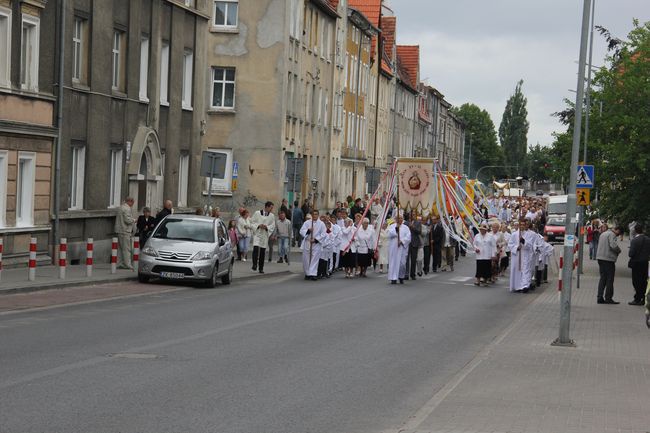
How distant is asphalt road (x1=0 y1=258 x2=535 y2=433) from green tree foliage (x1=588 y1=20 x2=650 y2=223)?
15.8 metres

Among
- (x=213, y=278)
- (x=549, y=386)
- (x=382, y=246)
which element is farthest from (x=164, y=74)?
(x=549, y=386)

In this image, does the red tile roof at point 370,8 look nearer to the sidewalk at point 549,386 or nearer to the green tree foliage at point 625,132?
the green tree foliage at point 625,132

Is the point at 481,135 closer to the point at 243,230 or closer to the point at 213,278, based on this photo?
the point at 243,230

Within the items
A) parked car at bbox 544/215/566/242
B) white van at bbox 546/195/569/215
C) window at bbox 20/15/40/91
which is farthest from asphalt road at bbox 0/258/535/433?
white van at bbox 546/195/569/215

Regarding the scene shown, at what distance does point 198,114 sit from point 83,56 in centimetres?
934

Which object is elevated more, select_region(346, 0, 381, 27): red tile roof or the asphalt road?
select_region(346, 0, 381, 27): red tile roof

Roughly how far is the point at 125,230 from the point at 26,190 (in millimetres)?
2476

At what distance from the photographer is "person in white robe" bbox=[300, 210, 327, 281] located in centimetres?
3291

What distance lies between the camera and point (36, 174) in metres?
28.7

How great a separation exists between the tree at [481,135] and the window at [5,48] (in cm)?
15115

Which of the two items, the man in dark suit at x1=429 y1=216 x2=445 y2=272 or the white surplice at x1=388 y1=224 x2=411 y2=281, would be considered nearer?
the white surplice at x1=388 y1=224 x2=411 y2=281

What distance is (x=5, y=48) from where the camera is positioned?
2742 centimetres

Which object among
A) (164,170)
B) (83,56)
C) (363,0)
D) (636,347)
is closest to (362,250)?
(164,170)

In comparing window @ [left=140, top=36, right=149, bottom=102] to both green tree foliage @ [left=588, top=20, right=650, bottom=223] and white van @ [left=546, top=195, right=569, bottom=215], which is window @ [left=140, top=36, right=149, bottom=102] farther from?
white van @ [left=546, top=195, right=569, bottom=215]
